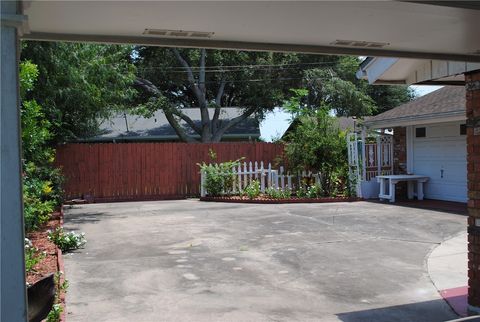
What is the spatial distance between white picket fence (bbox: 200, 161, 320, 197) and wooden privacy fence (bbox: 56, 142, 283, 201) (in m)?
1.32

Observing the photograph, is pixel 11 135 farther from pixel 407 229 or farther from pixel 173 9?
pixel 407 229

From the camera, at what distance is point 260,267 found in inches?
293

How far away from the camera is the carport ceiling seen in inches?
118

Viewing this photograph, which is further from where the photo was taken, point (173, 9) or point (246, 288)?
point (246, 288)

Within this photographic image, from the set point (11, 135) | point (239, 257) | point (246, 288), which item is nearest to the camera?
point (11, 135)

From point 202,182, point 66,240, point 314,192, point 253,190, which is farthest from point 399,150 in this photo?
point 66,240

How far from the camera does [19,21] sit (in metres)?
2.41

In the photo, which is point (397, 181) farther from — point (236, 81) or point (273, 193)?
point (236, 81)

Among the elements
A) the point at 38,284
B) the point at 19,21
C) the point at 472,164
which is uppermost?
the point at 19,21

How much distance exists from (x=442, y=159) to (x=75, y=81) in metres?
11.2

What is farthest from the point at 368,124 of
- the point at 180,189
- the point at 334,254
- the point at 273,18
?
the point at 273,18

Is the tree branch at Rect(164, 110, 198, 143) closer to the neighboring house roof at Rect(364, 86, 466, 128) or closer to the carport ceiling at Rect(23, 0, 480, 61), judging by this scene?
the neighboring house roof at Rect(364, 86, 466, 128)

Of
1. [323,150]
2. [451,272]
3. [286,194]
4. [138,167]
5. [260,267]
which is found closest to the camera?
[451,272]

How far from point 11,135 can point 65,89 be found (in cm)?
1058
